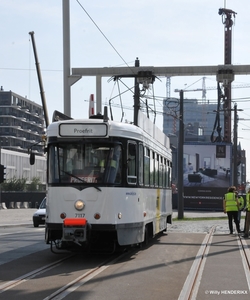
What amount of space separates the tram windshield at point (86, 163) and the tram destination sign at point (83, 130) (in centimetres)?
21

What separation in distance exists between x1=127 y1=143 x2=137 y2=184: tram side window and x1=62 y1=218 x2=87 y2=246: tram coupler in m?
1.61

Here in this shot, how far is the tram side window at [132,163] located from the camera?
14.9 metres

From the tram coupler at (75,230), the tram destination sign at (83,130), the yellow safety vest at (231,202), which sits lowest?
the tram coupler at (75,230)

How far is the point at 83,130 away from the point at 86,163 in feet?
2.38

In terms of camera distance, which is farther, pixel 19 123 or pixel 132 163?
pixel 19 123

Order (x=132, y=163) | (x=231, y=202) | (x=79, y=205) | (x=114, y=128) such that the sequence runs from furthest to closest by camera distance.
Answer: (x=231, y=202) < (x=132, y=163) < (x=114, y=128) < (x=79, y=205)

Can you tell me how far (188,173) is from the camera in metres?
72.2

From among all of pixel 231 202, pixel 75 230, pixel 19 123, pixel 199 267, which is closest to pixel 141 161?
pixel 75 230

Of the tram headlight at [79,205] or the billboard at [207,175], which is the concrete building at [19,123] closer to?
the billboard at [207,175]

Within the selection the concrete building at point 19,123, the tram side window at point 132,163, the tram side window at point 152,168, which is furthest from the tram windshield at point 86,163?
the concrete building at point 19,123

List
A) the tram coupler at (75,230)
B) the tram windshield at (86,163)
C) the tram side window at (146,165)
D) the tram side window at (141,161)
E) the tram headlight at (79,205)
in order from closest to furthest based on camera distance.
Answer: the tram coupler at (75,230) → the tram headlight at (79,205) → the tram windshield at (86,163) → the tram side window at (141,161) → the tram side window at (146,165)

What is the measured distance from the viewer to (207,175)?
70812mm

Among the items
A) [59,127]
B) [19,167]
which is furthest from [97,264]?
[19,167]

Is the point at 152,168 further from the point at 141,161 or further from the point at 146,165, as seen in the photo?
the point at 141,161
